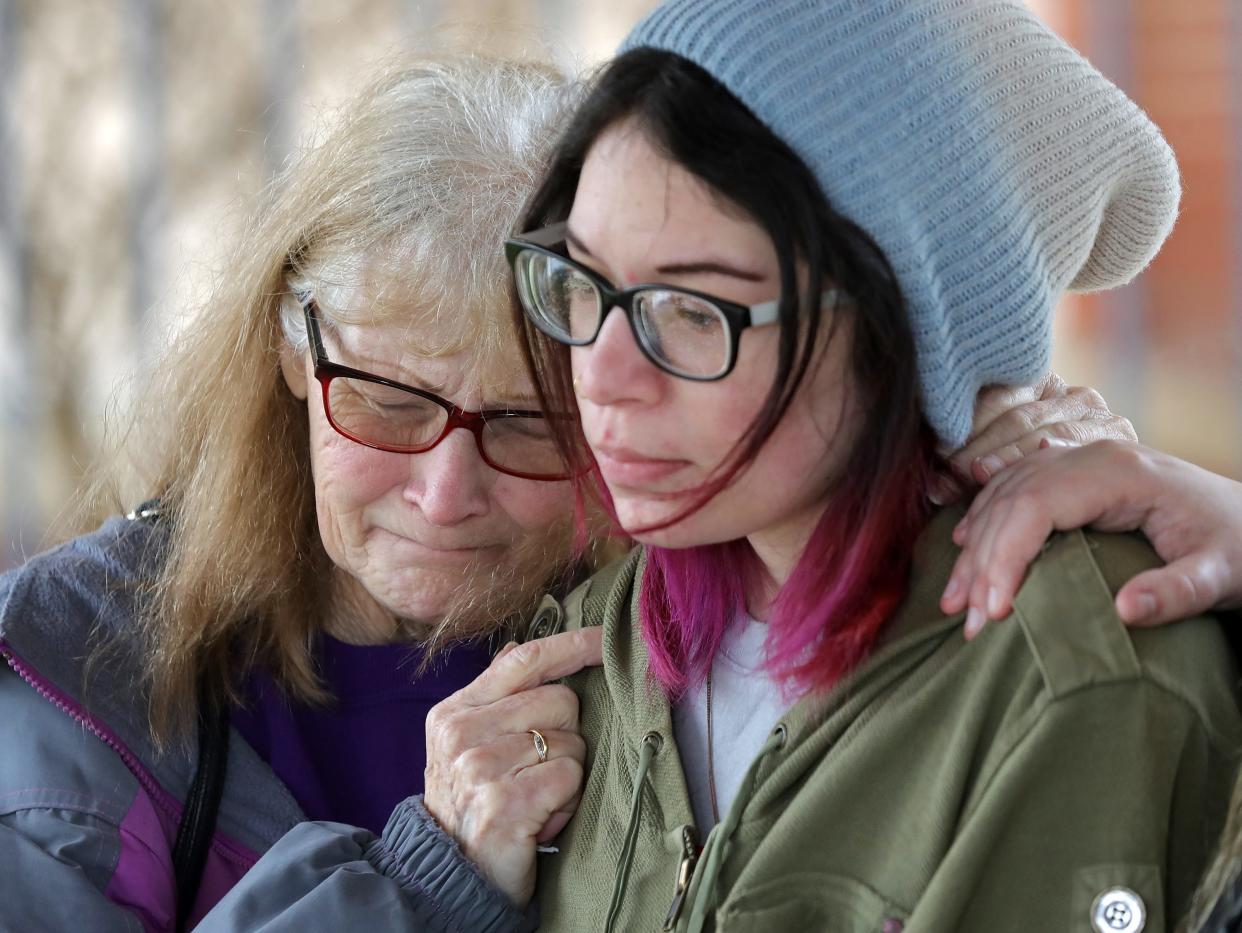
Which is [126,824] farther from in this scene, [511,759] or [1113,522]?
[1113,522]

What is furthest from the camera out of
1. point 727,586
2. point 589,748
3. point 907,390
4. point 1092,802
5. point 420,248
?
point 420,248

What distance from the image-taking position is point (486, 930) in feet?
5.09

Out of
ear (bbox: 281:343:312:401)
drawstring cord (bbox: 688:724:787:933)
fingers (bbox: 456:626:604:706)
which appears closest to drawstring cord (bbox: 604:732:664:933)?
drawstring cord (bbox: 688:724:787:933)

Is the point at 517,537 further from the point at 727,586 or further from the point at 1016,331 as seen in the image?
the point at 1016,331

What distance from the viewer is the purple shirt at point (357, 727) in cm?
192

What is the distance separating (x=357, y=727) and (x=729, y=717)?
→ 69 centimetres

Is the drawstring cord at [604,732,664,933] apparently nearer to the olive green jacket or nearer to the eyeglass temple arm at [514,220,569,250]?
the olive green jacket

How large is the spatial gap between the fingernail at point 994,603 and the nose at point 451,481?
0.78 metres

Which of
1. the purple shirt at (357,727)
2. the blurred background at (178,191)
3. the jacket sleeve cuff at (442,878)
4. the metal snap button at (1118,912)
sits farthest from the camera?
the blurred background at (178,191)

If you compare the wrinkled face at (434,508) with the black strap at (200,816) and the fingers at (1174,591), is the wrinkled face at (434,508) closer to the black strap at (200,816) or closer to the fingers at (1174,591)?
the black strap at (200,816)

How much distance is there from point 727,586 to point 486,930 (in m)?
0.45

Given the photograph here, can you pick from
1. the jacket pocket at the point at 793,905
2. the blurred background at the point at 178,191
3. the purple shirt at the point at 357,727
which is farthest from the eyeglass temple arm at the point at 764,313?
the blurred background at the point at 178,191

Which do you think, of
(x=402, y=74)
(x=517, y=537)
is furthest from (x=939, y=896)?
(x=402, y=74)

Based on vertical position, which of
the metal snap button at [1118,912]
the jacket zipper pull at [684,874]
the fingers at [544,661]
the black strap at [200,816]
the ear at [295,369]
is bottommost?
the black strap at [200,816]
